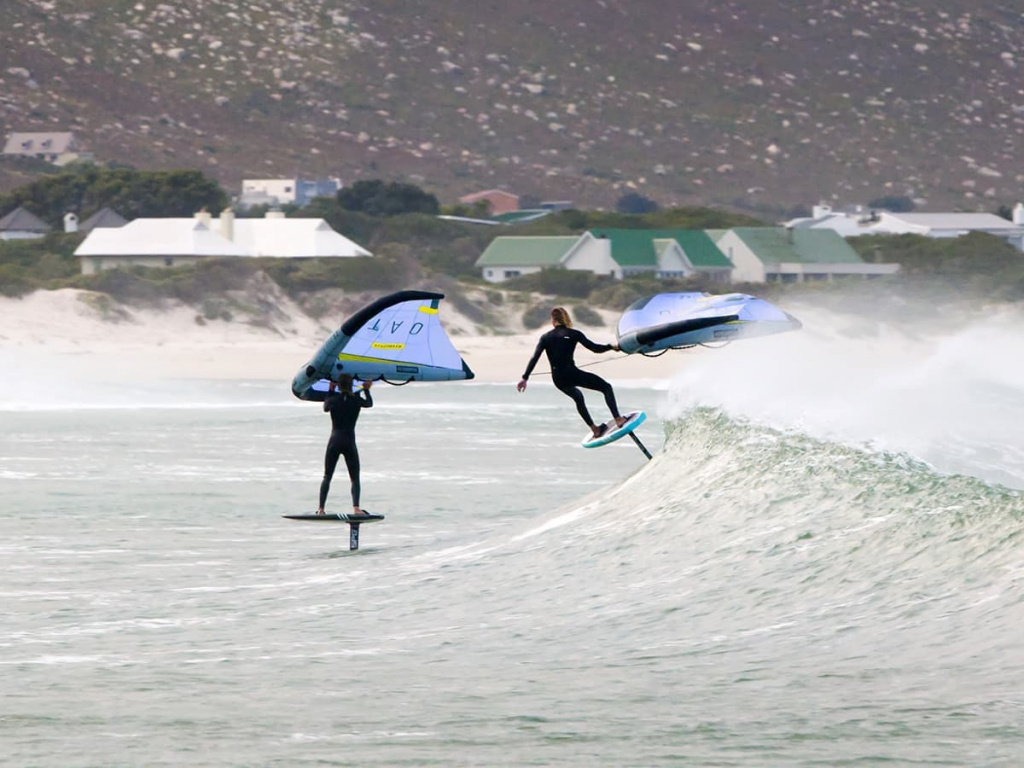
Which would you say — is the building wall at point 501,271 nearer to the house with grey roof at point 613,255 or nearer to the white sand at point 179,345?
the house with grey roof at point 613,255

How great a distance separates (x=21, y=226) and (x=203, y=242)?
20906 millimetres

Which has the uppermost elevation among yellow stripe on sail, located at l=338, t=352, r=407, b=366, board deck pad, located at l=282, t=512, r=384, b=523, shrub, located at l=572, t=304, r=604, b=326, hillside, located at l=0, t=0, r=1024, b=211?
yellow stripe on sail, located at l=338, t=352, r=407, b=366

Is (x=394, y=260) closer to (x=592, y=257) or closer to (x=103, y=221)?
(x=592, y=257)

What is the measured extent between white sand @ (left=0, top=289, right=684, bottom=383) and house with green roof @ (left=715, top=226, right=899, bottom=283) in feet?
81.8

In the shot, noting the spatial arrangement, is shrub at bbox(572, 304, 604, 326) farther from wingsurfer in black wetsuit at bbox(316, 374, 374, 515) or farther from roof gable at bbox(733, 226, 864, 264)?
wingsurfer in black wetsuit at bbox(316, 374, 374, 515)

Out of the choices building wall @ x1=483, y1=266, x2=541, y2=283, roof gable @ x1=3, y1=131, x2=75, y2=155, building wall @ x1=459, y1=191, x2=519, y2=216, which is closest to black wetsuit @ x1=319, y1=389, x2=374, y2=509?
building wall @ x1=483, y1=266, x2=541, y2=283

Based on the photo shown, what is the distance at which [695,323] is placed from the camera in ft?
57.3

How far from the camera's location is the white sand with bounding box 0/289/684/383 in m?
48.0

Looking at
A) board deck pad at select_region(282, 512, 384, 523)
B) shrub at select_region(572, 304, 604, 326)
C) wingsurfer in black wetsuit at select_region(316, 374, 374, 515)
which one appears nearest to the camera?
wingsurfer in black wetsuit at select_region(316, 374, 374, 515)

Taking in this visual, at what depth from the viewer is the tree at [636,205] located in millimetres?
132875

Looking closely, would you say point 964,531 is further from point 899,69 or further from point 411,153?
point 899,69

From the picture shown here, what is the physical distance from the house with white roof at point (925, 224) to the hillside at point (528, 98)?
28162mm

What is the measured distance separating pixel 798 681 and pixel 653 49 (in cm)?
15070

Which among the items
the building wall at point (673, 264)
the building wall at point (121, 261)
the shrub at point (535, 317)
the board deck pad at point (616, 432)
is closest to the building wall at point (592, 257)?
the building wall at point (673, 264)
